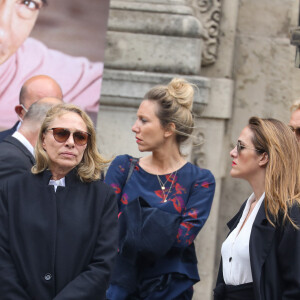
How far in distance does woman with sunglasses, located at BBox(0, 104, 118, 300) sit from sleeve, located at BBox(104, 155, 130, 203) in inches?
25.5

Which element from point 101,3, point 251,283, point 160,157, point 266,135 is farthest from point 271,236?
point 101,3

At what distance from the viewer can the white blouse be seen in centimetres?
383

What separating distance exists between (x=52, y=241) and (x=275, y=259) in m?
1.04

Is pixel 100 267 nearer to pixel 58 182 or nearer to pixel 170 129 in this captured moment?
pixel 58 182

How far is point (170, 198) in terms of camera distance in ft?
14.9

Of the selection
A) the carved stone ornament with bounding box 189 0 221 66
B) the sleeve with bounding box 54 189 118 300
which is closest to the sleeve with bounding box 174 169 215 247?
the sleeve with bounding box 54 189 118 300

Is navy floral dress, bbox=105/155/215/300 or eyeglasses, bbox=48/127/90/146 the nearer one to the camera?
eyeglasses, bbox=48/127/90/146

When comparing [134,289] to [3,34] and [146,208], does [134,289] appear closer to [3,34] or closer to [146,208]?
[146,208]

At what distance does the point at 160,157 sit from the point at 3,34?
1935 mm

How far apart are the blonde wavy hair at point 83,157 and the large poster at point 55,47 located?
205 centimetres

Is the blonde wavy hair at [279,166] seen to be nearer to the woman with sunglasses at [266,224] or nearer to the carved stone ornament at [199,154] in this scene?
the woman with sunglasses at [266,224]

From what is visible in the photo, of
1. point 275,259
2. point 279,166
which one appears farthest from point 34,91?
point 275,259

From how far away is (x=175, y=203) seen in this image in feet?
14.9

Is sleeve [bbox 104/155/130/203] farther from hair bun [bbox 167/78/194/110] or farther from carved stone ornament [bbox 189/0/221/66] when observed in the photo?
carved stone ornament [bbox 189/0/221/66]
